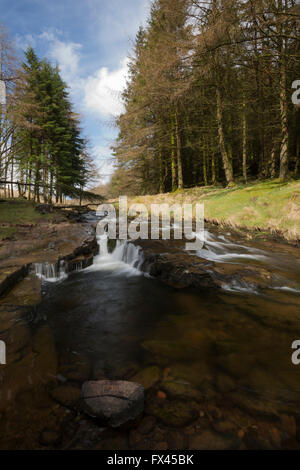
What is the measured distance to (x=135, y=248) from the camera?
691cm

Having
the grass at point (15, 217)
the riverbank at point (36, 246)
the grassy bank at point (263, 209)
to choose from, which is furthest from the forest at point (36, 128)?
the grassy bank at point (263, 209)

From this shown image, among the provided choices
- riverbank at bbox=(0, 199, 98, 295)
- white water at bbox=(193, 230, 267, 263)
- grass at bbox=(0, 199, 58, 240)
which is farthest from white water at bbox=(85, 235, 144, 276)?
grass at bbox=(0, 199, 58, 240)

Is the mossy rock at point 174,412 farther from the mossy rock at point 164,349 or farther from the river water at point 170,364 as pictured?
the mossy rock at point 164,349

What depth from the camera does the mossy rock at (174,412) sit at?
1722mm

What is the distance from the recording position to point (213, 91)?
14.7 m

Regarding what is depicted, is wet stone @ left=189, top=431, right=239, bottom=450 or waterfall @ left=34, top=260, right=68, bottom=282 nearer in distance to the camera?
wet stone @ left=189, top=431, right=239, bottom=450

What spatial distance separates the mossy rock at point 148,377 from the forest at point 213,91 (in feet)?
24.9

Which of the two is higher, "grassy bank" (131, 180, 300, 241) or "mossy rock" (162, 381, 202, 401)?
"grassy bank" (131, 180, 300, 241)

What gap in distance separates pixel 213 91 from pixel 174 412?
18.2 metres

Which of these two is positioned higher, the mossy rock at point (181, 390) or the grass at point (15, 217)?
the grass at point (15, 217)

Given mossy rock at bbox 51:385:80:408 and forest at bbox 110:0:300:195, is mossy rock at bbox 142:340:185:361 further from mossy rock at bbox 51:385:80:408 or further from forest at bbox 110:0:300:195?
forest at bbox 110:0:300:195

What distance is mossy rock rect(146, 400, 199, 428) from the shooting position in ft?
5.65

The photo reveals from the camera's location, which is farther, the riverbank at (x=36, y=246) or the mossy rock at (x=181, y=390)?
the riverbank at (x=36, y=246)

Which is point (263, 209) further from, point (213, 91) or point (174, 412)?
point (213, 91)
